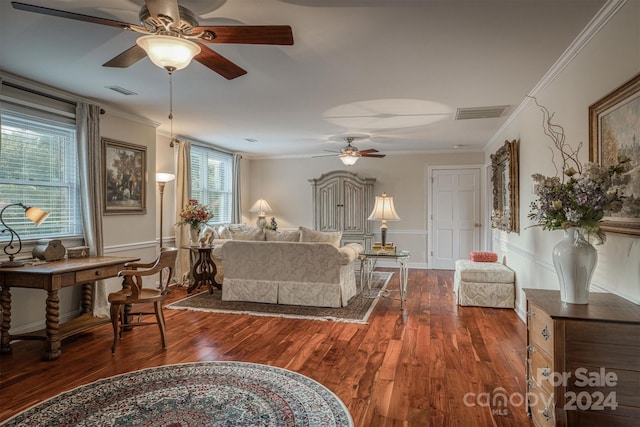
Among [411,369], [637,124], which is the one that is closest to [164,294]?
[411,369]

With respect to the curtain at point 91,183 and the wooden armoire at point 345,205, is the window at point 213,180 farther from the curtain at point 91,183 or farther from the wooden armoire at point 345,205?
the curtain at point 91,183

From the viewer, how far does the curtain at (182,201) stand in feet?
20.0

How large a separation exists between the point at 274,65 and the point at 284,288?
9.04 ft

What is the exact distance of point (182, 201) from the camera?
6.19 metres

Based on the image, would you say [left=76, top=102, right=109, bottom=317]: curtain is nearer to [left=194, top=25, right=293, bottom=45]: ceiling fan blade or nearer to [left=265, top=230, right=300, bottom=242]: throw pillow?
[left=265, top=230, right=300, bottom=242]: throw pillow

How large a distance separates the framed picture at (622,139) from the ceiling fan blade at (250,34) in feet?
6.10

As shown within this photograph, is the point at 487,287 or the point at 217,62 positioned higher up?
the point at 217,62

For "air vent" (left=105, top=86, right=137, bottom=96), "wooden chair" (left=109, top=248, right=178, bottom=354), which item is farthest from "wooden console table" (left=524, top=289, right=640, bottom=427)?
"air vent" (left=105, top=86, right=137, bottom=96)

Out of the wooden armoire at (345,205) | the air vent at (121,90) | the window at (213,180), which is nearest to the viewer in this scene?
the air vent at (121,90)

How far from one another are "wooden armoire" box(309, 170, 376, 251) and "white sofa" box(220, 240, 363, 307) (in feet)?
9.30

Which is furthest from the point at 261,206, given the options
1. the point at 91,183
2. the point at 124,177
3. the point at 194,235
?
the point at 91,183

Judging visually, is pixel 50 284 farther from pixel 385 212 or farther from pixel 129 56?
pixel 385 212

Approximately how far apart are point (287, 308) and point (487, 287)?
8.37 feet

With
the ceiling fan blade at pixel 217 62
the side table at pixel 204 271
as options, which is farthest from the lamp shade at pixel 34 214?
the side table at pixel 204 271
